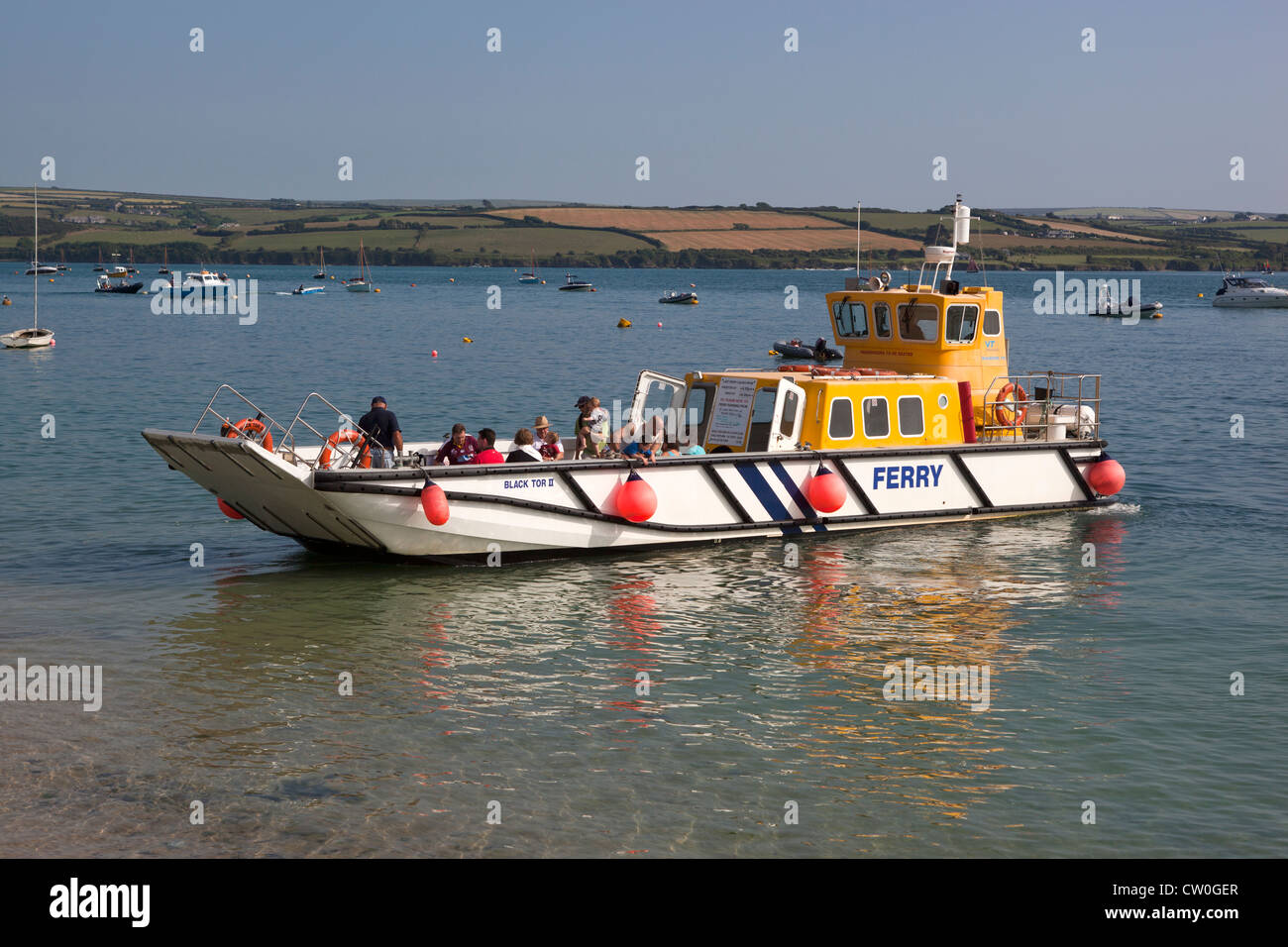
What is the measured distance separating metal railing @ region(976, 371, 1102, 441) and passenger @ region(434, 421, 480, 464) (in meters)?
8.65

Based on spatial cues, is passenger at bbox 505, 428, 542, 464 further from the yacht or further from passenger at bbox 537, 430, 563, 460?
the yacht

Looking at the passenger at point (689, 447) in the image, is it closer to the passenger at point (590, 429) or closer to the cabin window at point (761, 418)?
the cabin window at point (761, 418)

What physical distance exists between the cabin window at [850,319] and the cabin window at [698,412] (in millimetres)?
3110

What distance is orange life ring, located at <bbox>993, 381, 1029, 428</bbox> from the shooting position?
2122cm

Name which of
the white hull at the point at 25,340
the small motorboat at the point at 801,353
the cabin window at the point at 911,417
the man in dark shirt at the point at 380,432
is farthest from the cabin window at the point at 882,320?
the white hull at the point at 25,340

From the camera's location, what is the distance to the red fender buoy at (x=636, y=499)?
57.6 feet

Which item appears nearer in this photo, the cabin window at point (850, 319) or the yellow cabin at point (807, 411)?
the yellow cabin at point (807, 411)

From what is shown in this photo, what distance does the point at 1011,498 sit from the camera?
21031 millimetres

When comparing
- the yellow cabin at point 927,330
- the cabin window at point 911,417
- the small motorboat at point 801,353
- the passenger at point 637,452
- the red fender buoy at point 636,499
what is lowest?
the red fender buoy at point 636,499

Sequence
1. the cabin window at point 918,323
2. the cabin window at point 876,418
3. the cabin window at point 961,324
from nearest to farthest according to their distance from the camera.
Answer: the cabin window at point 876,418 → the cabin window at point 961,324 → the cabin window at point 918,323

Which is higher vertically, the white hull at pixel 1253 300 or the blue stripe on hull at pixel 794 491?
the white hull at pixel 1253 300

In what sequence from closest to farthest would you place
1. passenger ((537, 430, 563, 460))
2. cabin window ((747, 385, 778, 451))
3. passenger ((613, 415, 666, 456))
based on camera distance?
passenger ((537, 430, 563, 460)) → passenger ((613, 415, 666, 456)) → cabin window ((747, 385, 778, 451))

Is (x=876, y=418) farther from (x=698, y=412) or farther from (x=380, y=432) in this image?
(x=380, y=432)

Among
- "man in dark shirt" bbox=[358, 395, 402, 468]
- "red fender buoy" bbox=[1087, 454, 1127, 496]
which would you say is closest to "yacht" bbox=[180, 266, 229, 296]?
"man in dark shirt" bbox=[358, 395, 402, 468]
